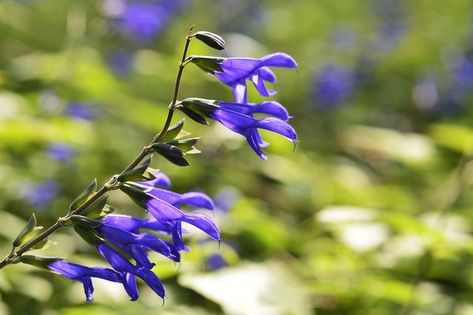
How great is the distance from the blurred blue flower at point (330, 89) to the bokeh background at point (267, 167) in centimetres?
2

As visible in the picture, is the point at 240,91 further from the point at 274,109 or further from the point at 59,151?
the point at 59,151

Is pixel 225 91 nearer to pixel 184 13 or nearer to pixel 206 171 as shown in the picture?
pixel 206 171

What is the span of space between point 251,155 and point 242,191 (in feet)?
1.41

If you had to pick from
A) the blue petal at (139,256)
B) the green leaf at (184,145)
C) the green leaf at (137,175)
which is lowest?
the blue petal at (139,256)

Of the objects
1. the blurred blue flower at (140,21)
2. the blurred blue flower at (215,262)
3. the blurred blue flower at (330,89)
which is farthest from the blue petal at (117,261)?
the blurred blue flower at (330,89)

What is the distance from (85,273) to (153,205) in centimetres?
25

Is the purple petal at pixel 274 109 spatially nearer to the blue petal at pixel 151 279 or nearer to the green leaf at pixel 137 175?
the green leaf at pixel 137 175

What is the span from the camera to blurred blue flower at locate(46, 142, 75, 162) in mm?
4153

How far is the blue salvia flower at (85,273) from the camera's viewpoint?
1.84 m

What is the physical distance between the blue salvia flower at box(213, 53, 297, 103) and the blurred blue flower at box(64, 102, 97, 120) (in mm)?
2801

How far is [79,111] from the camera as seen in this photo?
4660 millimetres

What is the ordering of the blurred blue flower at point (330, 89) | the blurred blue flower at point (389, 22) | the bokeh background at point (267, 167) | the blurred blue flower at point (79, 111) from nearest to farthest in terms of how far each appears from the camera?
the bokeh background at point (267, 167)
the blurred blue flower at point (79, 111)
the blurred blue flower at point (330, 89)
the blurred blue flower at point (389, 22)

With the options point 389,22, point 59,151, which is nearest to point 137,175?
point 59,151

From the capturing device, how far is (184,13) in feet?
29.8
